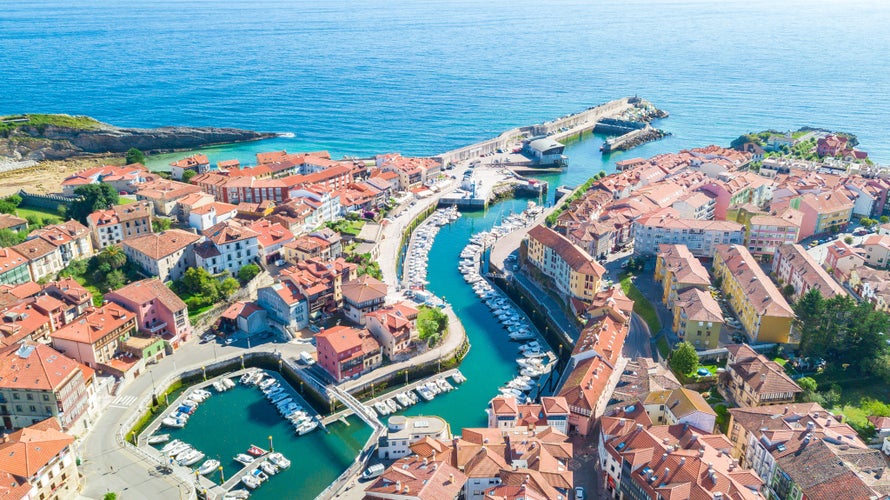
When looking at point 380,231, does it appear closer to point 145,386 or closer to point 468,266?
point 468,266

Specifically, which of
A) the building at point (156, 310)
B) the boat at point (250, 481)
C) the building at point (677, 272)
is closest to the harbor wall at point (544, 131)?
the building at point (677, 272)

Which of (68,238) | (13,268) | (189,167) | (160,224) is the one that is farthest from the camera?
(189,167)

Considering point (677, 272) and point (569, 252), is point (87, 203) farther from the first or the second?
point (677, 272)

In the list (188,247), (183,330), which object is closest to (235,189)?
(188,247)

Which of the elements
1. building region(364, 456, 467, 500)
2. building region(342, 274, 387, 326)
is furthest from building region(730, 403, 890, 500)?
building region(342, 274, 387, 326)

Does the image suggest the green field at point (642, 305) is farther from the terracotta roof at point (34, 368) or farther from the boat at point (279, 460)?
the terracotta roof at point (34, 368)

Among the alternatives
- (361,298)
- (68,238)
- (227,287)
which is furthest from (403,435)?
(68,238)
